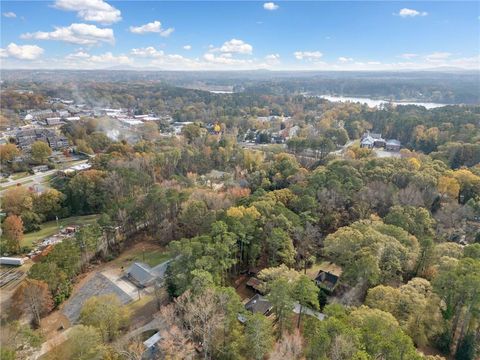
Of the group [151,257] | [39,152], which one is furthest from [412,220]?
[39,152]

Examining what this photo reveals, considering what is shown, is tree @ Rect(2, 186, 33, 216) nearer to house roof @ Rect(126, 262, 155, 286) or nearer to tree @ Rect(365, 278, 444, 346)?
house roof @ Rect(126, 262, 155, 286)

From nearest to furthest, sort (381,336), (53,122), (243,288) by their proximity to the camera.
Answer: (381,336), (243,288), (53,122)

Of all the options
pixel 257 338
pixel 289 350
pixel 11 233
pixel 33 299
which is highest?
pixel 289 350

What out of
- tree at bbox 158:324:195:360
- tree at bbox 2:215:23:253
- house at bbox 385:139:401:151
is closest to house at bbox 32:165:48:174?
tree at bbox 2:215:23:253

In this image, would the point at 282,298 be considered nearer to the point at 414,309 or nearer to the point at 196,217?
the point at 414,309

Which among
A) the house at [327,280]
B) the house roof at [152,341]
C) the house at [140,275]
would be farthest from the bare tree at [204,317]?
the house at [327,280]

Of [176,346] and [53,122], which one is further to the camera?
[53,122]

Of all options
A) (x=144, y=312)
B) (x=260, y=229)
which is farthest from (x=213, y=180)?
(x=144, y=312)
